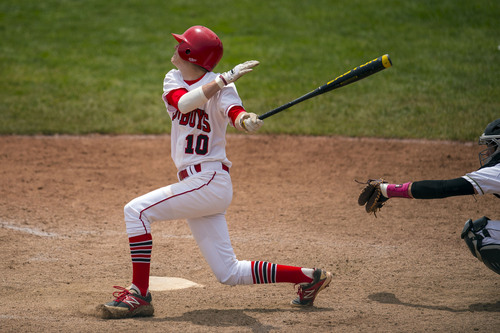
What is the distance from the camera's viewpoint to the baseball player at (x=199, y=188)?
3949 millimetres

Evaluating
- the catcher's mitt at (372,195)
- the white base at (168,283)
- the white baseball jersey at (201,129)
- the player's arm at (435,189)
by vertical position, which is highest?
the white baseball jersey at (201,129)

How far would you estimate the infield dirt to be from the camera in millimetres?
4027

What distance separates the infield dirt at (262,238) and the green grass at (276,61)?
79 centimetres

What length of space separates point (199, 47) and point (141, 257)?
1.48 m

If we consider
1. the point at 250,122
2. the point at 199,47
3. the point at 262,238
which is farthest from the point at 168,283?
the point at 199,47

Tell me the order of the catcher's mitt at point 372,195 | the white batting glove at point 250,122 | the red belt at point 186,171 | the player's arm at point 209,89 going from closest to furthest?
1. the white batting glove at point 250,122
2. the player's arm at point 209,89
3. the red belt at point 186,171
4. the catcher's mitt at point 372,195

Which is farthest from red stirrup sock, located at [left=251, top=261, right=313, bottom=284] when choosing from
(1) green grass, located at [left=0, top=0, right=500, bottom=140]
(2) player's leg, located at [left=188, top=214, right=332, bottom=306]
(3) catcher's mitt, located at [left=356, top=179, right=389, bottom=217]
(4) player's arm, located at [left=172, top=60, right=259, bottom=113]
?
(1) green grass, located at [left=0, top=0, right=500, bottom=140]

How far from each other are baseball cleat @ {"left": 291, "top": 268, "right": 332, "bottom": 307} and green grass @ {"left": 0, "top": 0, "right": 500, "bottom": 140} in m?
5.57

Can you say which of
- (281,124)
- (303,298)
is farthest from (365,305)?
(281,124)

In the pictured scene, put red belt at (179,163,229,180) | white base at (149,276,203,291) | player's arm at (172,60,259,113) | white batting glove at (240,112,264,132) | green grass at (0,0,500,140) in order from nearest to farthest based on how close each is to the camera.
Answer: white batting glove at (240,112,264,132), player's arm at (172,60,259,113), red belt at (179,163,229,180), white base at (149,276,203,291), green grass at (0,0,500,140)

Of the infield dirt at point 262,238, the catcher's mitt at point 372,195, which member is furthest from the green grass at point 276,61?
the catcher's mitt at point 372,195

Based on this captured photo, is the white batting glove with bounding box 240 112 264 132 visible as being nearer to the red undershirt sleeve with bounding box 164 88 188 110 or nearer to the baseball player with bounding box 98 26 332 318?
the baseball player with bounding box 98 26 332 318

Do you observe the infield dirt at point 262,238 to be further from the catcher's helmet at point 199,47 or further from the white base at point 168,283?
the catcher's helmet at point 199,47

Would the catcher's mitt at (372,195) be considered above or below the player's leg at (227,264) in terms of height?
above
